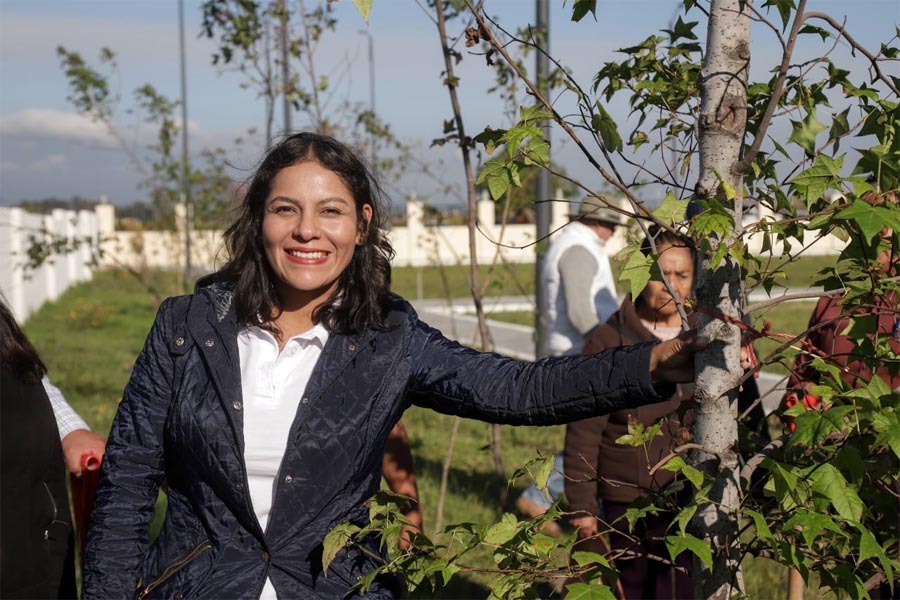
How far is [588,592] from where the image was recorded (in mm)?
1691

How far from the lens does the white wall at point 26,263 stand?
1216 cm

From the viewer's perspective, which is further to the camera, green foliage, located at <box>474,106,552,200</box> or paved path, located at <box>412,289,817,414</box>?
paved path, located at <box>412,289,817,414</box>

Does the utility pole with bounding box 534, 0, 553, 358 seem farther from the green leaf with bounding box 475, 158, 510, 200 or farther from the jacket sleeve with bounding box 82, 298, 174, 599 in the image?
the green leaf with bounding box 475, 158, 510, 200

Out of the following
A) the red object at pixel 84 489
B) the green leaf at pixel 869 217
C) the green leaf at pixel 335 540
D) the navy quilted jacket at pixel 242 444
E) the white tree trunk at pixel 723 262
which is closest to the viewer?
the green leaf at pixel 869 217

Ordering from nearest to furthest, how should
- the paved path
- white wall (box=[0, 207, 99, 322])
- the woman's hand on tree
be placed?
the woman's hand on tree → the paved path → white wall (box=[0, 207, 99, 322])

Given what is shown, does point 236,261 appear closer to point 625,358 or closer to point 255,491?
point 255,491

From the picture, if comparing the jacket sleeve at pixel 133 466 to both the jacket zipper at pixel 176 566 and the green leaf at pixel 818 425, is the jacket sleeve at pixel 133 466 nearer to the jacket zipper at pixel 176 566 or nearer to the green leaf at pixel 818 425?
the jacket zipper at pixel 176 566

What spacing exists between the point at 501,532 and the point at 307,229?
947 mm

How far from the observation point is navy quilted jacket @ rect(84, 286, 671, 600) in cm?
229

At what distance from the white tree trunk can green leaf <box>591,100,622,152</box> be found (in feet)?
0.53

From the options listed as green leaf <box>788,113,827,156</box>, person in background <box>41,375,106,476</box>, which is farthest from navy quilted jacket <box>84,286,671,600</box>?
green leaf <box>788,113,827,156</box>

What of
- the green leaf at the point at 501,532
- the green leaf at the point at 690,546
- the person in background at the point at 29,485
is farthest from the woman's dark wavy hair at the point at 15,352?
the green leaf at the point at 690,546

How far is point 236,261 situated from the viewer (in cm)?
265

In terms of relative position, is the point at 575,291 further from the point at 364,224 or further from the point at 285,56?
the point at 364,224
